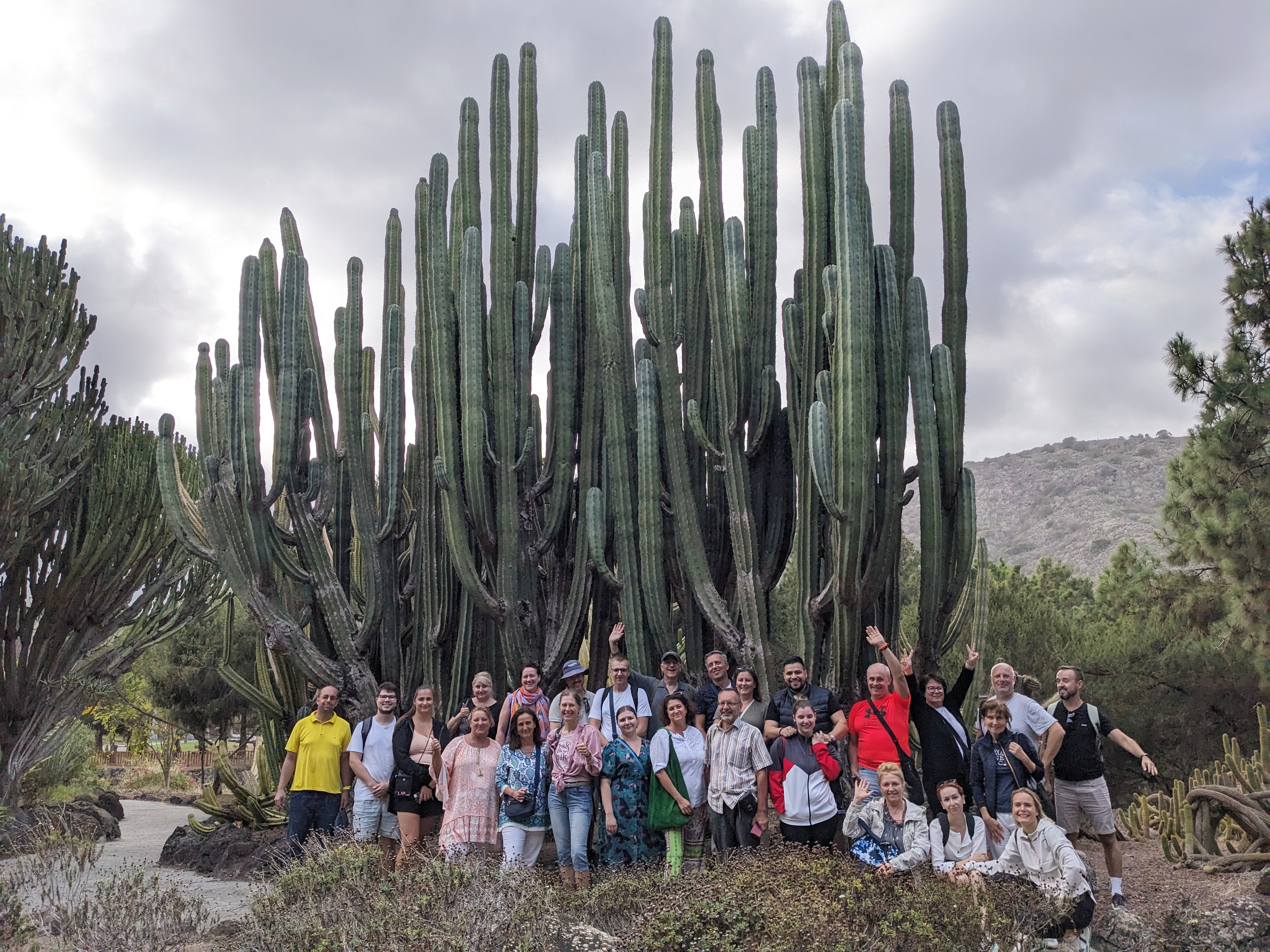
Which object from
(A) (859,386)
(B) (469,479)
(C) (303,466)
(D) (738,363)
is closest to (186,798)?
(C) (303,466)

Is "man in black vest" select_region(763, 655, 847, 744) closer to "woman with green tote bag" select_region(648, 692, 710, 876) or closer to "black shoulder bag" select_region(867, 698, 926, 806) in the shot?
"black shoulder bag" select_region(867, 698, 926, 806)

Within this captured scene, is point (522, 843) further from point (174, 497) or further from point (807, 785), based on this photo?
point (174, 497)

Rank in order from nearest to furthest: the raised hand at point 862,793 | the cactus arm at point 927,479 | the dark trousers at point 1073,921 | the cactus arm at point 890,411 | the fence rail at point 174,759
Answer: the dark trousers at point 1073,921
the raised hand at point 862,793
the cactus arm at point 927,479
the cactus arm at point 890,411
the fence rail at point 174,759

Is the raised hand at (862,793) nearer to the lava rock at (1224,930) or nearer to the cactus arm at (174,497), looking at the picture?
the lava rock at (1224,930)

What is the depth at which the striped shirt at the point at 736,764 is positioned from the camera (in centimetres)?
546

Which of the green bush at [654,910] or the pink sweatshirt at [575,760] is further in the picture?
the pink sweatshirt at [575,760]

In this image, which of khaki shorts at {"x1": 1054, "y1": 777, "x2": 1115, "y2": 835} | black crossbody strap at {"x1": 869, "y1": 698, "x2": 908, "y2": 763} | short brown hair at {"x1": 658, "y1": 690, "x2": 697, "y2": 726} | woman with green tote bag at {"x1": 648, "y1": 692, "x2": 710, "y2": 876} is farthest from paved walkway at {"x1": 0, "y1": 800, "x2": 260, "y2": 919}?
khaki shorts at {"x1": 1054, "y1": 777, "x2": 1115, "y2": 835}

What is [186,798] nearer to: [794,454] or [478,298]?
[478,298]

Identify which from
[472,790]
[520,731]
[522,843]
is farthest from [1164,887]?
[472,790]

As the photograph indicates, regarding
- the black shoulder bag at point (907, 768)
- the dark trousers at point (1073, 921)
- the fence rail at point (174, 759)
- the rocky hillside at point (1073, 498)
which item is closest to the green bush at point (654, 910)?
the dark trousers at point (1073, 921)

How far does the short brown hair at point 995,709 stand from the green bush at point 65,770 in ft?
35.7

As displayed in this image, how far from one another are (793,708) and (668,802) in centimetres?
89

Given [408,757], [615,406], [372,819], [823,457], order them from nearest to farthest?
[408,757] → [372,819] → [823,457] → [615,406]

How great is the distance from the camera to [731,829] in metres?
5.59
